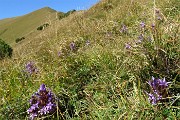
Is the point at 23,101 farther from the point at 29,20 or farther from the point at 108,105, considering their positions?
the point at 29,20

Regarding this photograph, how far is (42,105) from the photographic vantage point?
11.7 ft

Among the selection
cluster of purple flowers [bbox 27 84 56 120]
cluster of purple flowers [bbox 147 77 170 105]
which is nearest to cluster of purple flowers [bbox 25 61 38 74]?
cluster of purple flowers [bbox 27 84 56 120]

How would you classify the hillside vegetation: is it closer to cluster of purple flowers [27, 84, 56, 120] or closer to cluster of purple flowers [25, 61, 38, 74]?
cluster of purple flowers [27, 84, 56, 120]

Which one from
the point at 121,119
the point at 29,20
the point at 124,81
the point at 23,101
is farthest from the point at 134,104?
the point at 29,20

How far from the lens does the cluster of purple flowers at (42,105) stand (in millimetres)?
3514

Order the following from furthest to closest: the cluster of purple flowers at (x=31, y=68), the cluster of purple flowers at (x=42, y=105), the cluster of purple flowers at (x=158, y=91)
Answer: the cluster of purple flowers at (x=31, y=68)
the cluster of purple flowers at (x=42, y=105)
the cluster of purple flowers at (x=158, y=91)

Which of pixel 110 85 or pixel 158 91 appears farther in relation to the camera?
pixel 110 85

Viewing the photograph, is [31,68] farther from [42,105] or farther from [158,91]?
[158,91]

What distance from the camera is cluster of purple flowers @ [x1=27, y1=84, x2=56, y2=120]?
3.51 meters

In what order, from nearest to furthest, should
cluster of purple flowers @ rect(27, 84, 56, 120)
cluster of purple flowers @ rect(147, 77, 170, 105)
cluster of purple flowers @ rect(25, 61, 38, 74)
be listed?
cluster of purple flowers @ rect(147, 77, 170, 105)
cluster of purple flowers @ rect(27, 84, 56, 120)
cluster of purple flowers @ rect(25, 61, 38, 74)

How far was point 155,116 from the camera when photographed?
112 inches

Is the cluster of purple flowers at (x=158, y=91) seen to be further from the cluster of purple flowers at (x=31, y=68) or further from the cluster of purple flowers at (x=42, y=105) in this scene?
the cluster of purple flowers at (x=31, y=68)

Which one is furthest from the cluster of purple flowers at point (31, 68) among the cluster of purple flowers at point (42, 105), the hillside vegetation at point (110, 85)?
the cluster of purple flowers at point (42, 105)

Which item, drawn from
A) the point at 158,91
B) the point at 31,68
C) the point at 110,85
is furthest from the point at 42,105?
the point at 31,68
